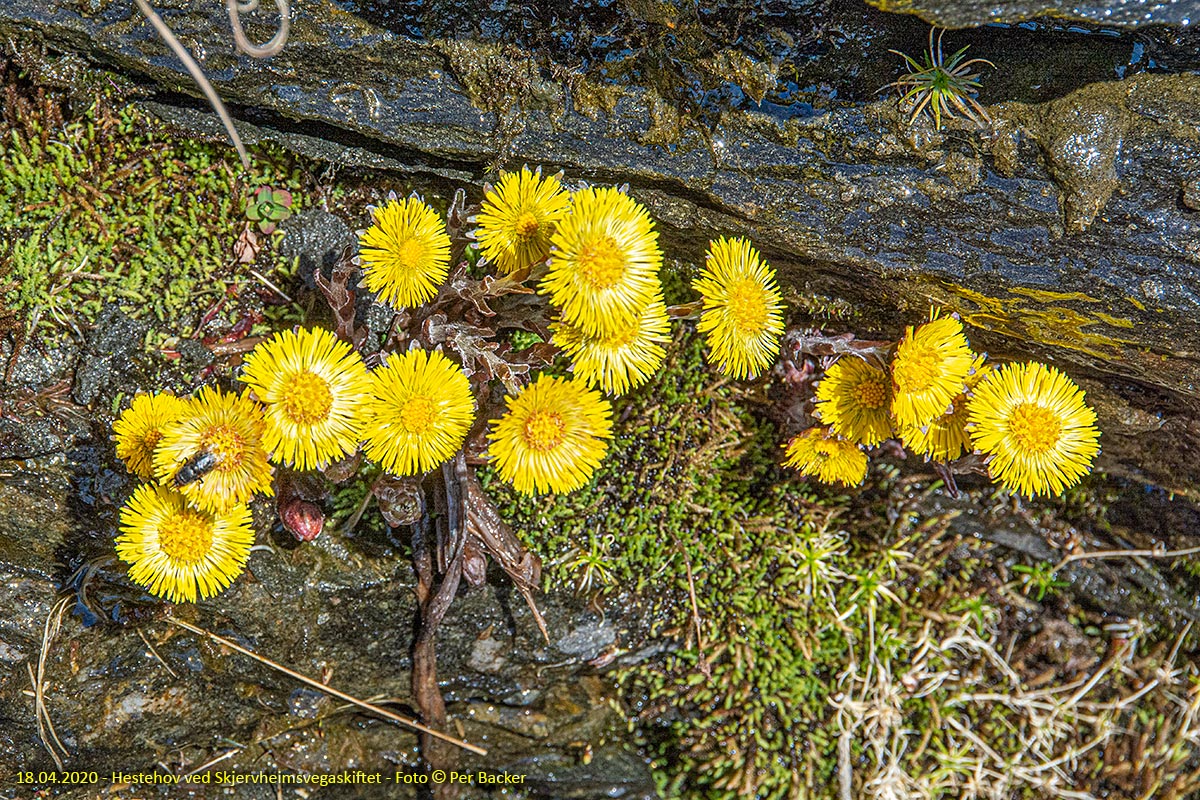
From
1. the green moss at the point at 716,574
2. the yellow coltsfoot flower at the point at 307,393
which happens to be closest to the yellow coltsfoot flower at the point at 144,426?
the yellow coltsfoot flower at the point at 307,393

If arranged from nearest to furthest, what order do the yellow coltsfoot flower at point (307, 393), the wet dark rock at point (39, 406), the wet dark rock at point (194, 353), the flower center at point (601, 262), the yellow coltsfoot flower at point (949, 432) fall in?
the flower center at point (601, 262), the yellow coltsfoot flower at point (307, 393), the yellow coltsfoot flower at point (949, 432), the wet dark rock at point (39, 406), the wet dark rock at point (194, 353)

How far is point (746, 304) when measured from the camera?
272cm

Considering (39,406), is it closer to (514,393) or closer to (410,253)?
(410,253)

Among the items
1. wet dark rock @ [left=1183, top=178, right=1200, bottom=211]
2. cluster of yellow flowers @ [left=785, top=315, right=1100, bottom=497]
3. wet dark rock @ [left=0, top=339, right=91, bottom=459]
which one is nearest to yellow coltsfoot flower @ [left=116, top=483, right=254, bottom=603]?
wet dark rock @ [left=0, top=339, right=91, bottom=459]

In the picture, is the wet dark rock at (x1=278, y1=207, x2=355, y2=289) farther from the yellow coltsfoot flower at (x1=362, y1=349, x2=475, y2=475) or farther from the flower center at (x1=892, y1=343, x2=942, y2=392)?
the flower center at (x1=892, y1=343, x2=942, y2=392)

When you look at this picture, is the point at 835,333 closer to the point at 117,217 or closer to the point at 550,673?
the point at 550,673

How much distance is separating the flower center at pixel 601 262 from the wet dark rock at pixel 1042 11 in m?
0.97

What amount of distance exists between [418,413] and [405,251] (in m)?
0.53

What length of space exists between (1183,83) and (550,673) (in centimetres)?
328

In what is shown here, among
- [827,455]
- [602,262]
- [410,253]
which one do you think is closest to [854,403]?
[827,455]

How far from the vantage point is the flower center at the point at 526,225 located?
260 centimetres

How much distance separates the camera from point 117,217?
316 cm

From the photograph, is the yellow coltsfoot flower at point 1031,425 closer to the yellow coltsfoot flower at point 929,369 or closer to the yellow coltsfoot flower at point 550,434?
the yellow coltsfoot flower at point 929,369

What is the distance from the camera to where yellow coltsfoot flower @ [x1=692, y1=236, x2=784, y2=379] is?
2727 millimetres
